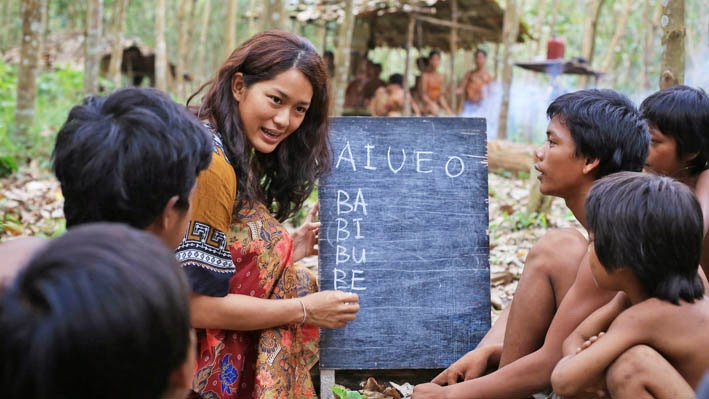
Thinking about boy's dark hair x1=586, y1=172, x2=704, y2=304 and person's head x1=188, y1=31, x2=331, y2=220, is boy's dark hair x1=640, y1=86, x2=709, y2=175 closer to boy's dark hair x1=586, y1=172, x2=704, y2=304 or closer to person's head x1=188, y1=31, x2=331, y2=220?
boy's dark hair x1=586, y1=172, x2=704, y2=304

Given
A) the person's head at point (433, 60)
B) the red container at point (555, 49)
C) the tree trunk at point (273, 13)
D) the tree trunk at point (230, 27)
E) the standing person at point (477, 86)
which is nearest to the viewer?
the tree trunk at point (273, 13)

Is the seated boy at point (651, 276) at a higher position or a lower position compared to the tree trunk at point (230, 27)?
lower

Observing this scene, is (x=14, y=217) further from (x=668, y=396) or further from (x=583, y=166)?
(x=668, y=396)

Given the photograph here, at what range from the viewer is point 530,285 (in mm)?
2857

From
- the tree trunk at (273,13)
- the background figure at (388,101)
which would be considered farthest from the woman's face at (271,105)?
the background figure at (388,101)

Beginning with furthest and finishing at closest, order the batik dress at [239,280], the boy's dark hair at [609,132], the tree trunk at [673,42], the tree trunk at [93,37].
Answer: the tree trunk at [93,37] → the tree trunk at [673,42] → the boy's dark hair at [609,132] → the batik dress at [239,280]

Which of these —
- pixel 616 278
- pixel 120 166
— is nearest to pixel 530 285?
pixel 616 278

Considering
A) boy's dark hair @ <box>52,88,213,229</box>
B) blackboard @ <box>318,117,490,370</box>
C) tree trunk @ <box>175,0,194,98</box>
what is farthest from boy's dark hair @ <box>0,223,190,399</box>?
tree trunk @ <box>175,0,194,98</box>

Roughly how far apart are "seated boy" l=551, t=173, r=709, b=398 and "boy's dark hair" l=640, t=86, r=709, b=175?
1.31 metres

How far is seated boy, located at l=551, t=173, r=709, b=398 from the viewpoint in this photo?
7.44 ft

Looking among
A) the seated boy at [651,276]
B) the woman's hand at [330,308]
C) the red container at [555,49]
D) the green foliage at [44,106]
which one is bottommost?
the green foliage at [44,106]

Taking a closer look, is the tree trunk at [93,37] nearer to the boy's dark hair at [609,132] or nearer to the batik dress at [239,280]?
the batik dress at [239,280]

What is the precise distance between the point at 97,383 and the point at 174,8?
29.9 meters

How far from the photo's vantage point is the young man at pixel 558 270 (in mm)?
2725
